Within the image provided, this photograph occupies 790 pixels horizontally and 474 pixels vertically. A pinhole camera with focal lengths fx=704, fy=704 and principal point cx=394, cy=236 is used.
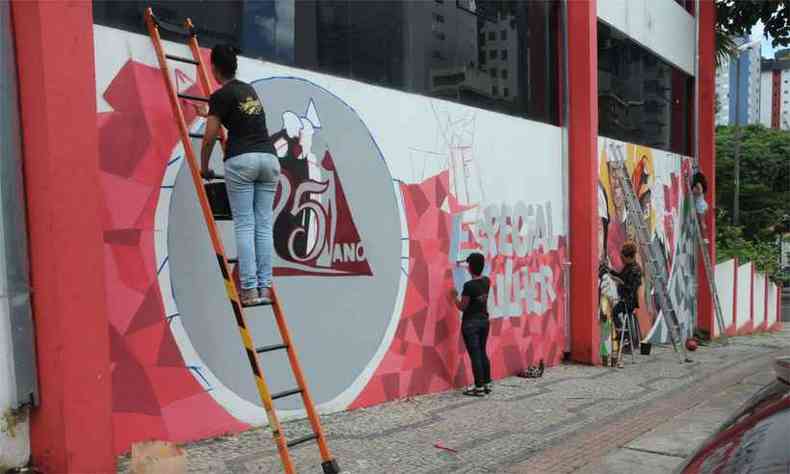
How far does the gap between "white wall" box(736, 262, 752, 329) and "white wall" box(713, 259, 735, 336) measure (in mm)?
935

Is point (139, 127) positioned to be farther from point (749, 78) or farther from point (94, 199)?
point (749, 78)

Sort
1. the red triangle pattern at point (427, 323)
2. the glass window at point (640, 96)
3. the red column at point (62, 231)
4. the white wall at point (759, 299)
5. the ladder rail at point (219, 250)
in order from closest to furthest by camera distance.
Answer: the red column at point (62, 231), the ladder rail at point (219, 250), the red triangle pattern at point (427, 323), the glass window at point (640, 96), the white wall at point (759, 299)

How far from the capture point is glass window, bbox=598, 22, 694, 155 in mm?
11719

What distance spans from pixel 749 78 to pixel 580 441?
292 ft

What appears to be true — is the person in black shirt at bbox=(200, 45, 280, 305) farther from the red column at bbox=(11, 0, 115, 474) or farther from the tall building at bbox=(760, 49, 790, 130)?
the tall building at bbox=(760, 49, 790, 130)

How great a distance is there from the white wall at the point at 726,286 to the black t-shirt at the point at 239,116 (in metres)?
15.7

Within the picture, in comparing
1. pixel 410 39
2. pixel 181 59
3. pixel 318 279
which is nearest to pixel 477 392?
pixel 318 279

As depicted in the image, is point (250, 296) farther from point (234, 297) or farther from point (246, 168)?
point (246, 168)

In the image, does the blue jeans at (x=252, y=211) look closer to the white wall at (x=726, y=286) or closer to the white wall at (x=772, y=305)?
the white wall at (x=726, y=286)

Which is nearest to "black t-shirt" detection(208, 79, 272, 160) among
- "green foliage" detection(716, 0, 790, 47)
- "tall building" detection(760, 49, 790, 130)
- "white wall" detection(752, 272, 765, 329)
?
"green foliage" detection(716, 0, 790, 47)

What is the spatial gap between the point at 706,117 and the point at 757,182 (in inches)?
1235

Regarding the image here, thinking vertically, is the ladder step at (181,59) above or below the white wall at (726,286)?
above

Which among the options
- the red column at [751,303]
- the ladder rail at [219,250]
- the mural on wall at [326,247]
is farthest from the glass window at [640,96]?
the ladder rail at [219,250]

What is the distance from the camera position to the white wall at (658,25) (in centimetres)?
1185
